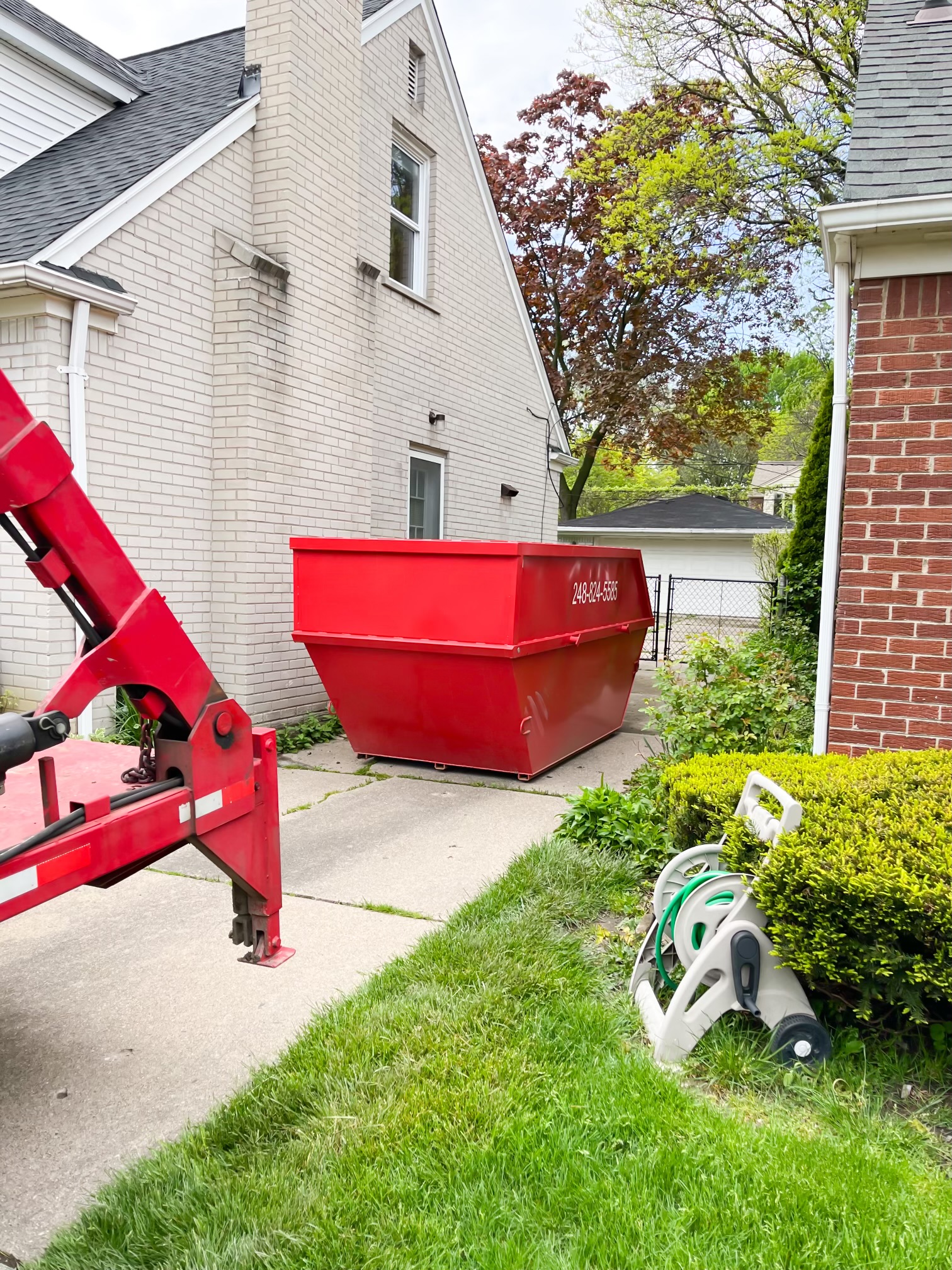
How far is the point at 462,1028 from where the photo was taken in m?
2.76

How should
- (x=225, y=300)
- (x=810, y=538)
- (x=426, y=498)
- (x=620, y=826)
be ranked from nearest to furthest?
(x=620, y=826) < (x=225, y=300) < (x=810, y=538) < (x=426, y=498)

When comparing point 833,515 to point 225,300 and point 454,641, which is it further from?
point 225,300

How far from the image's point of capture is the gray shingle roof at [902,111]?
427cm

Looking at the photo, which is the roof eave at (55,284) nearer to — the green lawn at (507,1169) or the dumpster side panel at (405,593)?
the dumpster side panel at (405,593)

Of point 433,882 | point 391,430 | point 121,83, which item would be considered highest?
point 121,83

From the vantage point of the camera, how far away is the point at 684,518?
2514cm

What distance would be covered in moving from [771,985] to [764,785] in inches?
25.4

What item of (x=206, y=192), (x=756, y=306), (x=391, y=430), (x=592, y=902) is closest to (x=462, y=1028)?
(x=592, y=902)

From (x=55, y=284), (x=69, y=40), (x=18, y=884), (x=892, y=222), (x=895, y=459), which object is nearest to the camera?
(x=18, y=884)

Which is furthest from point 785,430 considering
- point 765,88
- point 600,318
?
point 765,88

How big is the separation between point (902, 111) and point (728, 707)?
3405 mm

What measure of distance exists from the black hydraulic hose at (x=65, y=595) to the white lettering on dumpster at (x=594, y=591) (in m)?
4.49

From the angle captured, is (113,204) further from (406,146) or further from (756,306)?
(756,306)

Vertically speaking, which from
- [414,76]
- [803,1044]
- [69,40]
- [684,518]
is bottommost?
[803,1044]
